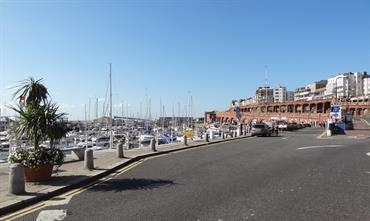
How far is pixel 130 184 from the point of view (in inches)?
518

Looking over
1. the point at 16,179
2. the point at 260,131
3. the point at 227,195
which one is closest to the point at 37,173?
the point at 16,179

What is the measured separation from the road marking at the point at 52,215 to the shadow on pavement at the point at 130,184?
273 cm

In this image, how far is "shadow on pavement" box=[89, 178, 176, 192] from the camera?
40.6 feet

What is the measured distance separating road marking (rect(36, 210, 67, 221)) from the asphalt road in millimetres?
23

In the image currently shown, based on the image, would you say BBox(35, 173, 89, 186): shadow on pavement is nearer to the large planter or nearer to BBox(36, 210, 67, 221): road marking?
the large planter

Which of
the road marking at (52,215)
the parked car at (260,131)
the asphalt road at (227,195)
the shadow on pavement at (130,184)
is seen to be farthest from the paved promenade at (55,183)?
the parked car at (260,131)

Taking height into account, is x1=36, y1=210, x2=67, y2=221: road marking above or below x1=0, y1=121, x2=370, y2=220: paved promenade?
below

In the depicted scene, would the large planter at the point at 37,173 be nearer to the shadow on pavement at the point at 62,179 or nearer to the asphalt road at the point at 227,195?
the shadow on pavement at the point at 62,179

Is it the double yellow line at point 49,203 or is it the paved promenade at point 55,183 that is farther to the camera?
the paved promenade at point 55,183

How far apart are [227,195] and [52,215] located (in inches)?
161

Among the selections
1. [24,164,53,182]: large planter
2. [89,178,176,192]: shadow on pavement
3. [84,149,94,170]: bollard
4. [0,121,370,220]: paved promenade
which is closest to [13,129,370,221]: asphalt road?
[89,178,176,192]: shadow on pavement

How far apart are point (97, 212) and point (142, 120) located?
255 feet

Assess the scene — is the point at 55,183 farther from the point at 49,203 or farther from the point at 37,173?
the point at 49,203

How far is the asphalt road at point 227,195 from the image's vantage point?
910 centimetres
